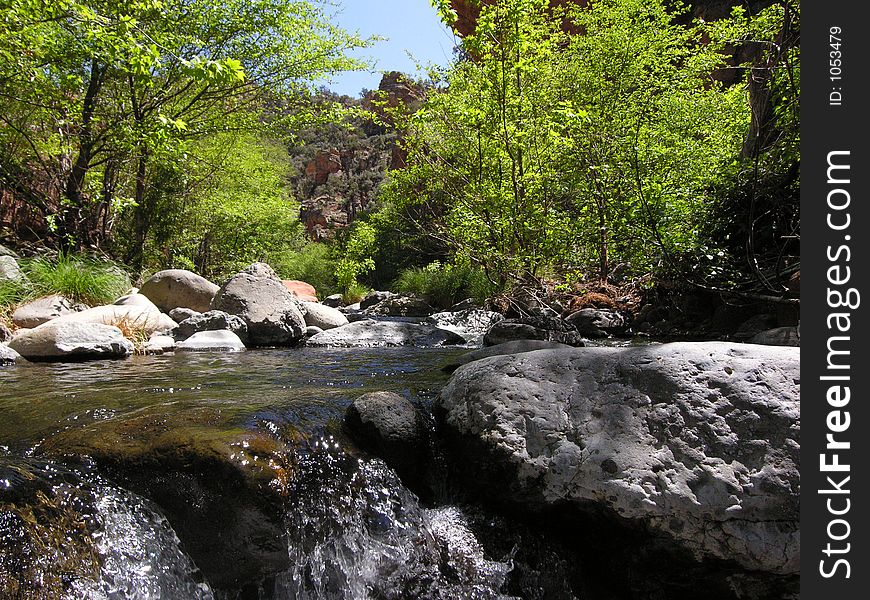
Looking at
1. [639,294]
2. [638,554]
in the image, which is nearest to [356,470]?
[638,554]

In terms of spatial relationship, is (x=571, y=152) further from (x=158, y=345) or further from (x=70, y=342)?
(x=70, y=342)

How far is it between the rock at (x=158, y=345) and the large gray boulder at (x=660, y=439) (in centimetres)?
496

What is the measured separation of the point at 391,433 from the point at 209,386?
2.01 m

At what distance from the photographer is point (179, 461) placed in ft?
7.61

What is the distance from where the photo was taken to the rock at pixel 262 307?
7.58 m

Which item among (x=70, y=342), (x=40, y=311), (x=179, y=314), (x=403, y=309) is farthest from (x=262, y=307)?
(x=403, y=309)

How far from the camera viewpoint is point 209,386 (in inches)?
159

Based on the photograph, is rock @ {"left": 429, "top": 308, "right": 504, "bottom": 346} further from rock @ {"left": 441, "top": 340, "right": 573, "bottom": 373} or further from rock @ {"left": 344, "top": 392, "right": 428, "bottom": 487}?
rock @ {"left": 344, "top": 392, "right": 428, "bottom": 487}

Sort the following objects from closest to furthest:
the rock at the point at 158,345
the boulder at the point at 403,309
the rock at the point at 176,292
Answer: the rock at the point at 158,345
the rock at the point at 176,292
the boulder at the point at 403,309

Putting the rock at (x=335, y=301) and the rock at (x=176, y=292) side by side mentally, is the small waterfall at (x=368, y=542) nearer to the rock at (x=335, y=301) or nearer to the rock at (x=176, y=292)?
the rock at (x=176, y=292)

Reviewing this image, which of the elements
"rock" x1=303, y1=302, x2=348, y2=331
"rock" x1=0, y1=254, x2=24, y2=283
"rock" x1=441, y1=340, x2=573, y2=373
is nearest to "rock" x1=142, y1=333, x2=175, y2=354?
"rock" x1=0, y1=254, x2=24, y2=283

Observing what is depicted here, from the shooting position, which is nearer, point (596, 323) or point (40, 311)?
point (40, 311)

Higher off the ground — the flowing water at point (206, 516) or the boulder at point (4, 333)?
the boulder at point (4, 333)

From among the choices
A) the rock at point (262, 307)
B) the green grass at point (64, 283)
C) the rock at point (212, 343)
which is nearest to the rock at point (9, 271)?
the green grass at point (64, 283)
